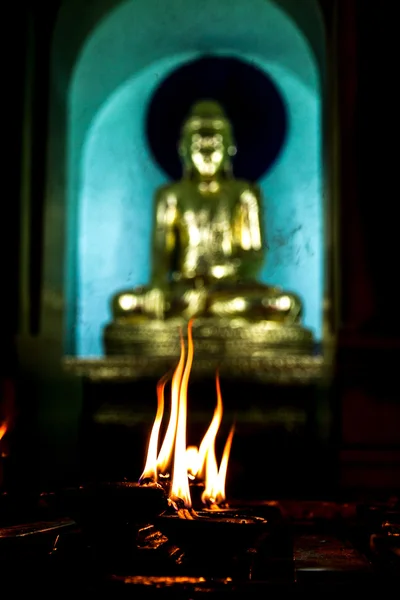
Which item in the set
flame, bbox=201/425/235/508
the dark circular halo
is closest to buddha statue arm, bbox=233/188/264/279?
the dark circular halo

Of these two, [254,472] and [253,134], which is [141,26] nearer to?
[253,134]

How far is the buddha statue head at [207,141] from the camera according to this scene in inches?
240

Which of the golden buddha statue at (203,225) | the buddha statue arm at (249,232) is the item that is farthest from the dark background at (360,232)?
the buddha statue arm at (249,232)

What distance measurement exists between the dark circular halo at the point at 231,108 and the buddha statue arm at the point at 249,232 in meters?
0.64

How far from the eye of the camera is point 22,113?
4.95 meters

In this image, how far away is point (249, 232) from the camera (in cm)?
623

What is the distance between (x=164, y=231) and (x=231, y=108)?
129 cm

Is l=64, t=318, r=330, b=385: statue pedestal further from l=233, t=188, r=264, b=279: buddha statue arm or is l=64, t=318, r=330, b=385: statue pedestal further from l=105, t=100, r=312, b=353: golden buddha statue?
l=233, t=188, r=264, b=279: buddha statue arm

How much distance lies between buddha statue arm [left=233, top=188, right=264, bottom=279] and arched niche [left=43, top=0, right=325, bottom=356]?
30 cm

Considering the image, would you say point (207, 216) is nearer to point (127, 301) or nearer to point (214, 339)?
point (127, 301)

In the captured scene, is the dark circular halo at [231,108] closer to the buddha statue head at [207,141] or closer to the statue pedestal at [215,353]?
the buddha statue head at [207,141]

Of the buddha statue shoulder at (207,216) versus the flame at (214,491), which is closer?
the flame at (214,491)

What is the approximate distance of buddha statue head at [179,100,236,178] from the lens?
240 inches

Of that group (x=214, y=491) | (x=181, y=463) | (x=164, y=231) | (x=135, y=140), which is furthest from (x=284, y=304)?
(x=181, y=463)
